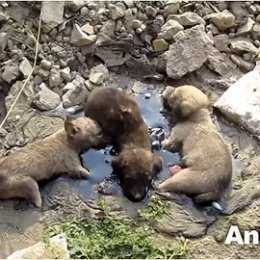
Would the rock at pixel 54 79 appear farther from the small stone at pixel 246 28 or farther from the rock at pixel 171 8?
the small stone at pixel 246 28

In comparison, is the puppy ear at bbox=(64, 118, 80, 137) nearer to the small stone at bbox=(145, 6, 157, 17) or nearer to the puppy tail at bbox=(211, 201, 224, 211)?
the puppy tail at bbox=(211, 201, 224, 211)

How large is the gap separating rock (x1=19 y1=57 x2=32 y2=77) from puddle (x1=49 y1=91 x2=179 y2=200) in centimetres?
33

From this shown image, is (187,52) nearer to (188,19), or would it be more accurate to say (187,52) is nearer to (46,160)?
(188,19)

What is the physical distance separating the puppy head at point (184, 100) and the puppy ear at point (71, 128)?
47 cm

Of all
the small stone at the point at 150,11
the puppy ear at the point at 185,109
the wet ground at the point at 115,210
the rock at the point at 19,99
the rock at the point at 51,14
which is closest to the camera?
the wet ground at the point at 115,210

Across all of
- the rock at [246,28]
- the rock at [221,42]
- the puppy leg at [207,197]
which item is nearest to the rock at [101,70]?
the rock at [221,42]

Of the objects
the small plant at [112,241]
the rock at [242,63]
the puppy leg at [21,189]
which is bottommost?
the small plant at [112,241]

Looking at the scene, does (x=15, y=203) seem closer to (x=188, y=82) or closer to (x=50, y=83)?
(x=50, y=83)

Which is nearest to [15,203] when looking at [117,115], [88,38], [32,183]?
[32,183]

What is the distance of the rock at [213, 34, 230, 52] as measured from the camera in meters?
4.98

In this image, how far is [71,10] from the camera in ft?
16.3

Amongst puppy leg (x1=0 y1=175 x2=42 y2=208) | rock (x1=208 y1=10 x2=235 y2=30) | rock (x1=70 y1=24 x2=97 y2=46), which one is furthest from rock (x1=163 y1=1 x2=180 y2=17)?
puppy leg (x1=0 y1=175 x2=42 y2=208)

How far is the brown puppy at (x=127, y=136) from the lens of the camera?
4309 mm

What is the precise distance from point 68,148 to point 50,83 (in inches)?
18.0
